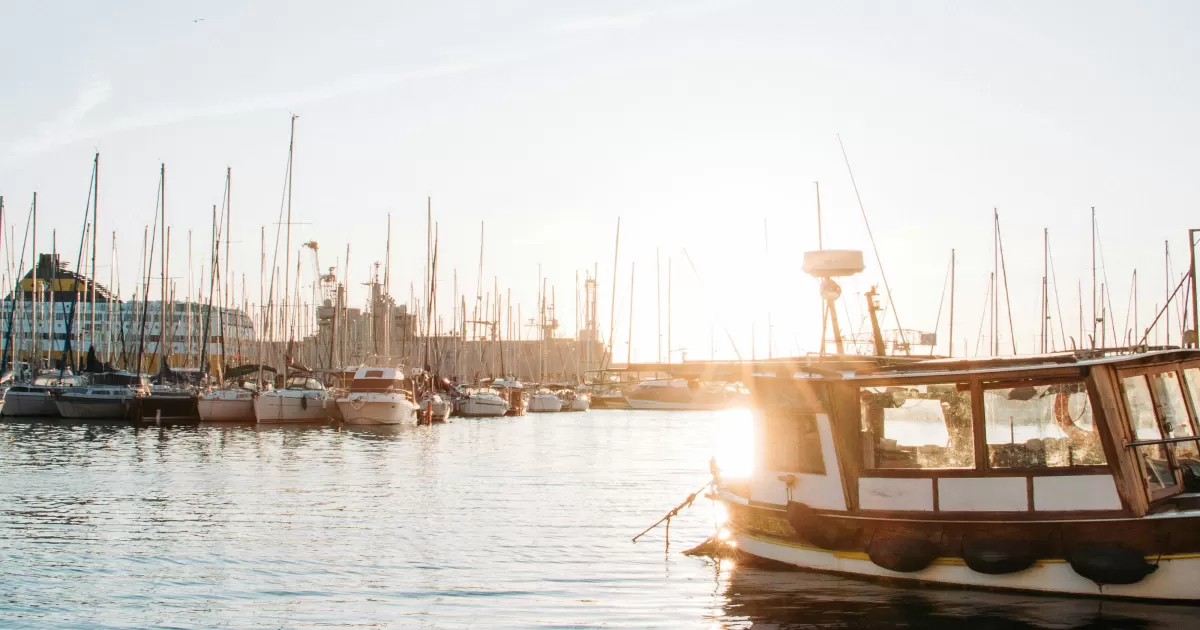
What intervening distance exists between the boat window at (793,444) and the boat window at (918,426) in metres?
0.83

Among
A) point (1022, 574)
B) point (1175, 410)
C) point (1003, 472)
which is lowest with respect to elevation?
point (1022, 574)

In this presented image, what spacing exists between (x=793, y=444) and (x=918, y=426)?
2049 mm

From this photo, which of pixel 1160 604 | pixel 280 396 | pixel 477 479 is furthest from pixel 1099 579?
pixel 280 396

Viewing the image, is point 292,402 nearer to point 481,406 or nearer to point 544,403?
point 481,406

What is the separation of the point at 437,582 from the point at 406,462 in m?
23.8

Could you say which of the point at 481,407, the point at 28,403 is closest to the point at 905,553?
the point at 28,403

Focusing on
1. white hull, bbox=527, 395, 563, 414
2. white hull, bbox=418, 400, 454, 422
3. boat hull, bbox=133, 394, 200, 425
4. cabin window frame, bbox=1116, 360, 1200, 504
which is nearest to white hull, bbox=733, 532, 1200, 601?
cabin window frame, bbox=1116, 360, 1200, 504

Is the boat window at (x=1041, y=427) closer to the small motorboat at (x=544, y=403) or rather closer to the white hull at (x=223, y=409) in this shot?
the white hull at (x=223, y=409)

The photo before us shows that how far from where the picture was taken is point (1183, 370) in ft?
53.5

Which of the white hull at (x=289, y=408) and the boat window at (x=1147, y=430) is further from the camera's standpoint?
the white hull at (x=289, y=408)

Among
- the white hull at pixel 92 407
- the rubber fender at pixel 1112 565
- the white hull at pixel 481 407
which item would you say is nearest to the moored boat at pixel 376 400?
the white hull at pixel 92 407

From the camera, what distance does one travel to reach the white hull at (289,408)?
63.5 m

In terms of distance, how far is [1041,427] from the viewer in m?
15.2

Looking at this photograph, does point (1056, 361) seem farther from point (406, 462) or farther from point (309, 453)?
point (309, 453)
